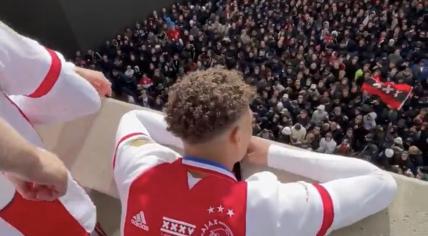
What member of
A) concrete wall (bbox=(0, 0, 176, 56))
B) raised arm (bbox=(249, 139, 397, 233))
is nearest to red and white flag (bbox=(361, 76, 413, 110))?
concrete wall (bbox=(0, 0, 176, 56))

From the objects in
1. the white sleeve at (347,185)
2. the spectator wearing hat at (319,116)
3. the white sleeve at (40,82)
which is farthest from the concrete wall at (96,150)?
the spectator wearing hat at (319,116)

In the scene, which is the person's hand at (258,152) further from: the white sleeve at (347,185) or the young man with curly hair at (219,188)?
the young man with curly hair at (219,188)

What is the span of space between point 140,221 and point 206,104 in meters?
0.33

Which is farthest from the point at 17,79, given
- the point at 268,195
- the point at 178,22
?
the point at 178,22

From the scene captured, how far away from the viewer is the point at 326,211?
142 cm

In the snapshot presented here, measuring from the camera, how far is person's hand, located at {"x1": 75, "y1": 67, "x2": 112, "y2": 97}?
177 centimetres

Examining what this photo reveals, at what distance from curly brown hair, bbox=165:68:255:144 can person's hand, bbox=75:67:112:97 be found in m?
0.45

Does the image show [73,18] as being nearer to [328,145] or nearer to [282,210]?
[328,145]

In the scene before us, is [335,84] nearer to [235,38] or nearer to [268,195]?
[235,38]

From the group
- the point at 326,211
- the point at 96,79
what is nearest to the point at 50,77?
the point at 96,79

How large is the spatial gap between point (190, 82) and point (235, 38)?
9.30m

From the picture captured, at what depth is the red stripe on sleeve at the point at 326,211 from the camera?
1424 mm

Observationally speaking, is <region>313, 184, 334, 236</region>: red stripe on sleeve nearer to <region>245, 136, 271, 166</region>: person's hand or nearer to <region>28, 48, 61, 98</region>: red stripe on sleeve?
<region>245, 136, 271, 166</region>: person's hand

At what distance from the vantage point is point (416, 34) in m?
9.60
